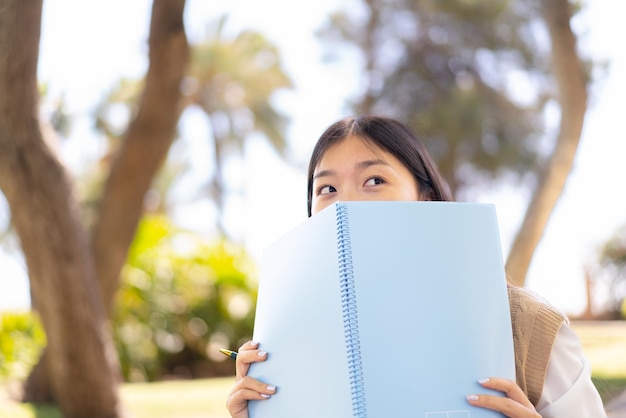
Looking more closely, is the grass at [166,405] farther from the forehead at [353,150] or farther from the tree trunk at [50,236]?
the forehead at [353,150]

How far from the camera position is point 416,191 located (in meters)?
1.77

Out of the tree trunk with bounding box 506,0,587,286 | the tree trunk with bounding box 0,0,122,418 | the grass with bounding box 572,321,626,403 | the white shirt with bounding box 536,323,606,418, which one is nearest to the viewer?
the white shirt with bounding box 536,323,606,418

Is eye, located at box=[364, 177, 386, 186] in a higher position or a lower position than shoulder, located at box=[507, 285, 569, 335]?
higher

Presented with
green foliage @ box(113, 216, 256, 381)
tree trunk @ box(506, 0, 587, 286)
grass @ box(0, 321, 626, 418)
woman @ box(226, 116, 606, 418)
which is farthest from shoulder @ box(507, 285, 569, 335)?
green foliage @ box(113, 216, 256, 381)

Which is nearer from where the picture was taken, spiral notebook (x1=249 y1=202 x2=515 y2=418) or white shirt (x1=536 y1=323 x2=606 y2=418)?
spiral notebook (x1=249 y1=202 x2=515 y2=418)

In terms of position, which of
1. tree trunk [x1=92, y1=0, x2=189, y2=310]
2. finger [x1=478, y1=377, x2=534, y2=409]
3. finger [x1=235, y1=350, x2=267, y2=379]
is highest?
tree trunk [x1=92, y1=0, x2=189, y2=310]

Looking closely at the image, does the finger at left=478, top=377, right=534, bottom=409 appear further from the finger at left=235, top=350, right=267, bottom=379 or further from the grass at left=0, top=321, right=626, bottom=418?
the grass at left=0, top=321, right=626, bottom=418

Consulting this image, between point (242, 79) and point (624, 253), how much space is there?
11340 mm

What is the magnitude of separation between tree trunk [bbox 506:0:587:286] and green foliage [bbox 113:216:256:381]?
4075mm

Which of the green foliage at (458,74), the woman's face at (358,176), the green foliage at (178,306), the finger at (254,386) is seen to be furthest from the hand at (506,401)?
the green foliage at (458,74)

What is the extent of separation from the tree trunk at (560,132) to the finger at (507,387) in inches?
209

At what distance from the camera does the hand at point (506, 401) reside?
121cm

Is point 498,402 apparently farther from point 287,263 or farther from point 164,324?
point 164,324

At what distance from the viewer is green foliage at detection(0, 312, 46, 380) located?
7879 mm
